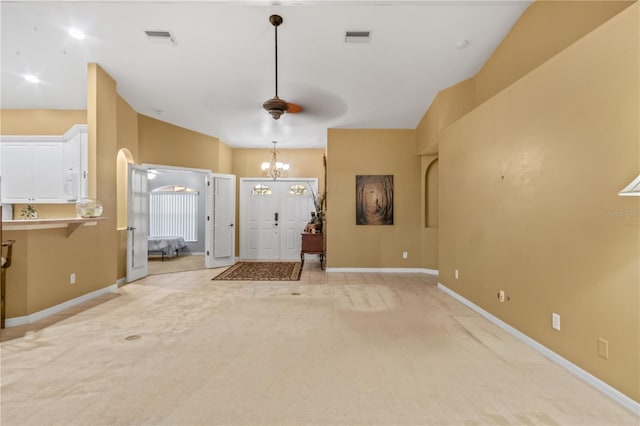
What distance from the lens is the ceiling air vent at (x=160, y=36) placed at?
137 inches

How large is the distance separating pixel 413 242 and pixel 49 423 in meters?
5.85

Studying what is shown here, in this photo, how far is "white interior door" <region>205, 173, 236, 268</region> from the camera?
22.1 feet

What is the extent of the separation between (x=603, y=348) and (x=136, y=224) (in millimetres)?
6525

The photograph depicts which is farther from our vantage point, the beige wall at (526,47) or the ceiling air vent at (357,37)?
the ceiling air vent at (357,37)

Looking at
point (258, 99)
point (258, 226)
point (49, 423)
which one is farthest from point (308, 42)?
point (258, 226)

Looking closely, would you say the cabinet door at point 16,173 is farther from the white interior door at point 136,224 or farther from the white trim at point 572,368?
the white trim at point 572,368

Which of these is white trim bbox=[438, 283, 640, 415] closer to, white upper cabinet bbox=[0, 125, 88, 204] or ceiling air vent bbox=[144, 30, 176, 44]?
ceiling air vent bbox=[144, 30, 176, 44]

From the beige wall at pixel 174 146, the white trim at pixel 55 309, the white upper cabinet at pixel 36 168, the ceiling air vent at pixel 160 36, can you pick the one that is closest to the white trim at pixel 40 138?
the white upper cabinet at pixel 36 168

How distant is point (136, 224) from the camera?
540cm

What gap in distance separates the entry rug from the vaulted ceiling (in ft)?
10.5

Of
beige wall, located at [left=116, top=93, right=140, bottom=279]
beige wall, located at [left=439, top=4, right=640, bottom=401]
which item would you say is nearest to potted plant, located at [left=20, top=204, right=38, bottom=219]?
beige wall, located at [left=116, top=93, right=140, bottom=279]

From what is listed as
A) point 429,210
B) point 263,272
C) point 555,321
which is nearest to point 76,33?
point 263,272

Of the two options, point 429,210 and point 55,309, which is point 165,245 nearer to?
point 55,309

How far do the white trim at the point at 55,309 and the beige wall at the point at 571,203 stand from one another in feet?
17.5
